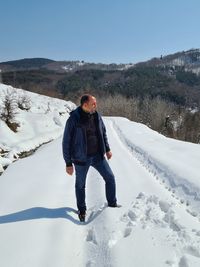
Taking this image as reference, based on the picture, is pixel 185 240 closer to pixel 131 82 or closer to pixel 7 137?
pixel 7 137

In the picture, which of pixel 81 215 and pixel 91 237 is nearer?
pixel 91 237

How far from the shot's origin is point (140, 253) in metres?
4.72

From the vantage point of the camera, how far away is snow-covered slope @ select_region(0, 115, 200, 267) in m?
4.69

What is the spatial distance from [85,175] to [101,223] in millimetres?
917

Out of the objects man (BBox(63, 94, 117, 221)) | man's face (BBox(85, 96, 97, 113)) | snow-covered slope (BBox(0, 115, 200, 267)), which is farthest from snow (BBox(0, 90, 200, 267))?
man's face (BBox(85, 96, 97, 113))

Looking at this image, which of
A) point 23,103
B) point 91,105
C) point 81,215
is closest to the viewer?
point 91,105

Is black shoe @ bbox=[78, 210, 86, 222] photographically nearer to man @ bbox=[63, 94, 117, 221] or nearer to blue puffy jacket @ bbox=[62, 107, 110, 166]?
man @ bbox=[63, 94, 117, 221]

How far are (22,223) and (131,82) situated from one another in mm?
150367

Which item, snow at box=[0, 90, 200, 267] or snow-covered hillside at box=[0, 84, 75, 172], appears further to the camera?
snow-covered hillside at box=[0, 84, 75, 172]

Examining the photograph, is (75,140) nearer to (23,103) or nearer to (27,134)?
(27,134)

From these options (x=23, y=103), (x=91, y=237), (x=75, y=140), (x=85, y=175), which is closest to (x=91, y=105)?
(x=75, y=140)

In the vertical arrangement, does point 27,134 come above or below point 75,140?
below

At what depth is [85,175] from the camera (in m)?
6.45

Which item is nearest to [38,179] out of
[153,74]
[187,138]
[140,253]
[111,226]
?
[111,226]
